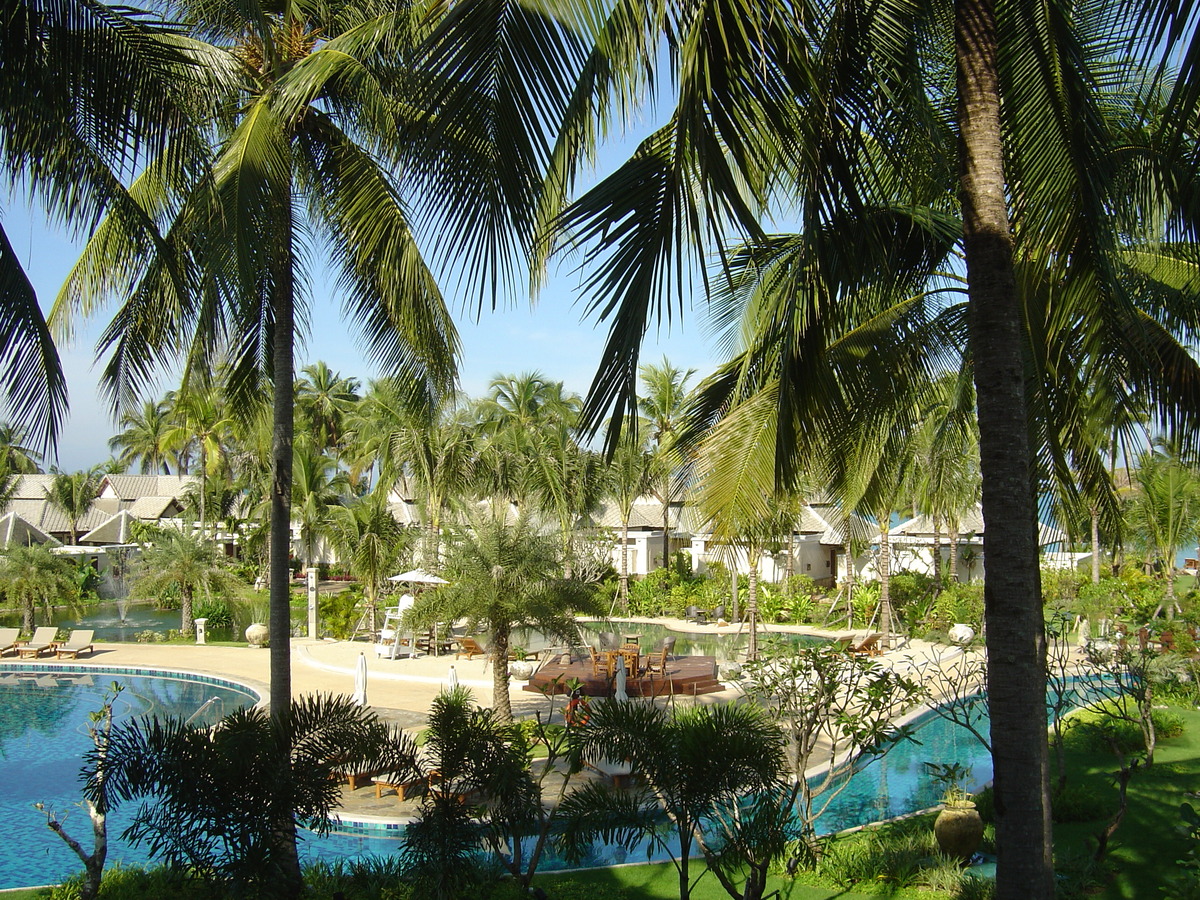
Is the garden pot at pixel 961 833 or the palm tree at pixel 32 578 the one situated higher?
the palm tree at pixel 32 578

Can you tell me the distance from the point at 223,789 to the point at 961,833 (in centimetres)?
625

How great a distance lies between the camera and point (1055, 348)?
6.39m

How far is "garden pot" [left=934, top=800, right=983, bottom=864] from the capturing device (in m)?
8.30

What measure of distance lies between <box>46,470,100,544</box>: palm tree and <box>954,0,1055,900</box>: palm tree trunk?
47.4 m

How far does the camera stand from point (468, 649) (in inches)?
806

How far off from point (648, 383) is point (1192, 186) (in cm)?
2352

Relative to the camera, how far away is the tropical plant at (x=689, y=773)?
218 inches

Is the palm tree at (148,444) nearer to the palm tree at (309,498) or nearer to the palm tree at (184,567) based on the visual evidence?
the palm tree at (309,498)

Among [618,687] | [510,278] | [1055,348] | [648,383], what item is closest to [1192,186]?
[1055,348]

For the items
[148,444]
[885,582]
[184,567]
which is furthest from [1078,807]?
[148,444]

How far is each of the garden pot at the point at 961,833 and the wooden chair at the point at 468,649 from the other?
12.8 metres

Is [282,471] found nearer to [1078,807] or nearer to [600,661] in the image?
[1078,807]

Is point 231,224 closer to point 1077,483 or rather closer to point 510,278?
point 510,278

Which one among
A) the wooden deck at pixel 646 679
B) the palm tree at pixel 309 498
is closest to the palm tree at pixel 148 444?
the palm tree at pixel 309 498
